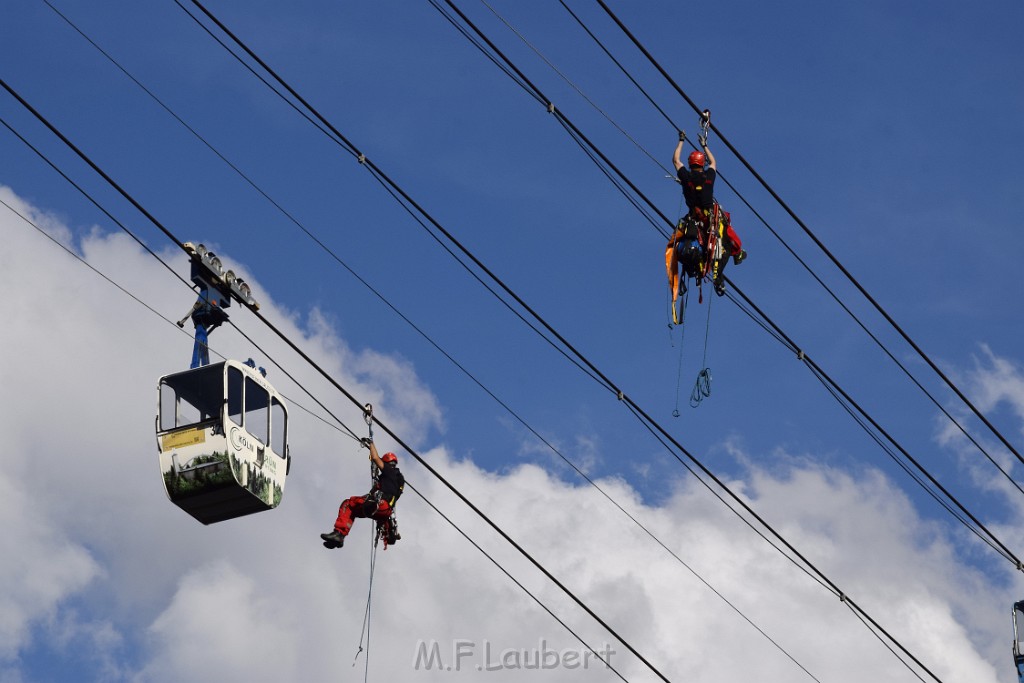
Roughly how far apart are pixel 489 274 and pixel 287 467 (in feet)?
24.5

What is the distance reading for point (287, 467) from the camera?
26578 mm

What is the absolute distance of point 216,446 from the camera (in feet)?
81.3

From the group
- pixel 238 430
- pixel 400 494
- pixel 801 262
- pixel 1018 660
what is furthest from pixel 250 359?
pixel 1018 660

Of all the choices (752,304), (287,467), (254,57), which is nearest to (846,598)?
(752,304)

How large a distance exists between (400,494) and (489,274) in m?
7.75

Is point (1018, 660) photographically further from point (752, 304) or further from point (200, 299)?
point (200, 299)

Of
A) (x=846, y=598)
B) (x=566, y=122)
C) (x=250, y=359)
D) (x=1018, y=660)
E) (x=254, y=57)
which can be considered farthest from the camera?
(x=1018, y=660)

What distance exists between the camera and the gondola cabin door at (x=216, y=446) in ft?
81.3

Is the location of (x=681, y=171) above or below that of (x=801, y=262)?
above

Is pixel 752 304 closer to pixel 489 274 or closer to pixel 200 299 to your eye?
pixel 489 274

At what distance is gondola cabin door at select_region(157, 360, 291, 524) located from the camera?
24.8m

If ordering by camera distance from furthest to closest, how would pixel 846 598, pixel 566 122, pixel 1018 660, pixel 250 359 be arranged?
pixel 1018 660 < pixel 250 359 < pixel 846 598 < pixel 566 122

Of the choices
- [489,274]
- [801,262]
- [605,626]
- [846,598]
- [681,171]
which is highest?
[681,171]

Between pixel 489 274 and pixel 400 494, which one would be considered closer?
pixel 489 274
